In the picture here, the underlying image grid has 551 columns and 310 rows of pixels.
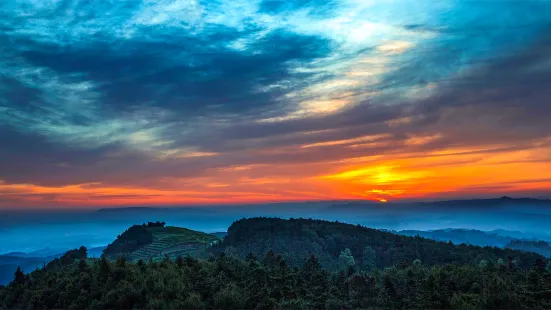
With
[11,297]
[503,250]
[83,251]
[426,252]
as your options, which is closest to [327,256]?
[426,252]

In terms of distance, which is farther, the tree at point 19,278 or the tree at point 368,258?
the tree at point 368,258

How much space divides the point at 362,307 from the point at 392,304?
2.55m

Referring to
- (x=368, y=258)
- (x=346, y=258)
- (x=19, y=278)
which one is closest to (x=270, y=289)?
(x=19, y=278)

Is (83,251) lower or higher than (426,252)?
higher

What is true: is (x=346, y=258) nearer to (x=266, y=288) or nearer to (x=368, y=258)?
(x=368, y=258)

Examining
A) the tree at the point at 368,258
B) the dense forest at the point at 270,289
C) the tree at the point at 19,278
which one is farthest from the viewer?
the tree at the point at 368,258

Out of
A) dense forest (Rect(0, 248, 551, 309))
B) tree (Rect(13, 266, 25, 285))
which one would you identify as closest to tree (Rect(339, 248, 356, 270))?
dense forest (Rect(0, 248, 551, 309))

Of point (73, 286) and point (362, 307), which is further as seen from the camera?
point (73, 286)

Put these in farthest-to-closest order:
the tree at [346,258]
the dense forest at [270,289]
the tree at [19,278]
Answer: the tree at [346,258] < the tree at [19,278] < the dense forest at [270,289]

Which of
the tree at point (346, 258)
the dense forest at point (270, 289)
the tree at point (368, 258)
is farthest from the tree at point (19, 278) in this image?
the tree at point (368, 258)

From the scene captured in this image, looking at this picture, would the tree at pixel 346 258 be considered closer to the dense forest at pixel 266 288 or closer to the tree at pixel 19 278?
the dense forest at pixel 266 288

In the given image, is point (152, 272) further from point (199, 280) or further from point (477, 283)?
point (477, 283)

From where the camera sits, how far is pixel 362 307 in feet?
116

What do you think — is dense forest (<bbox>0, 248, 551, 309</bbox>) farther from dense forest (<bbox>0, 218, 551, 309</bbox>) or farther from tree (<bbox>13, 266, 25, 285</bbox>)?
tree (<bbox>13, 266, 25, 285</bbox>)
